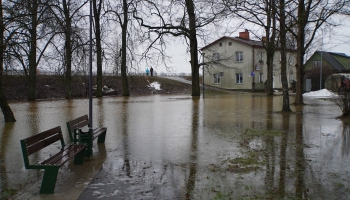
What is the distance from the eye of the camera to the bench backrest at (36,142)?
501 centimetres

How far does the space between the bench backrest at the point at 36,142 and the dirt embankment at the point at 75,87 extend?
22.5m

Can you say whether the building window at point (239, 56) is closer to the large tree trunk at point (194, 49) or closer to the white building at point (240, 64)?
the white building at point (240, 64)

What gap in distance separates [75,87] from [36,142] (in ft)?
109

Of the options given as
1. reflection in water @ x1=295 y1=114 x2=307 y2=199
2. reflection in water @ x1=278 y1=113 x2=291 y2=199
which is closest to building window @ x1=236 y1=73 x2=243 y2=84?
reflection in water @ x1=278 y1=113 x2=291 y2=199

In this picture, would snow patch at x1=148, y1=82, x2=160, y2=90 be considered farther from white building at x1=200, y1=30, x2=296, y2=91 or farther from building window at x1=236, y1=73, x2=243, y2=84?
building window at x1=236, y1=73, x2=243, y2=84

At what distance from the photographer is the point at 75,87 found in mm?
37594

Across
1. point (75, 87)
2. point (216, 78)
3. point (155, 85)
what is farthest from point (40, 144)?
point (216, 78)

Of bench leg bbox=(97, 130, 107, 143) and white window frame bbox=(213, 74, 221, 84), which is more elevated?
white window frame bbox=(213, 74, 221, 84)

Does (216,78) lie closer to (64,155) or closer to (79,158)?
(79,158)

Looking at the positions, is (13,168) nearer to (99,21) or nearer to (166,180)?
(166,180)

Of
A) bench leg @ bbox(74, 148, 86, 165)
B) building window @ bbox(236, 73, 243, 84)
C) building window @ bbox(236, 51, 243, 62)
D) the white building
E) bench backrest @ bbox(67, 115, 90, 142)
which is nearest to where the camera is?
bench leg @ bbox(74, 148, 86, 165)

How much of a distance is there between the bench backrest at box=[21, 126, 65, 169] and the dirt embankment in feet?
73.7

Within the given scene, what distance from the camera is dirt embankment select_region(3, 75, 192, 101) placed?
112ft

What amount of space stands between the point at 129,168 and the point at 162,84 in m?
41.0
